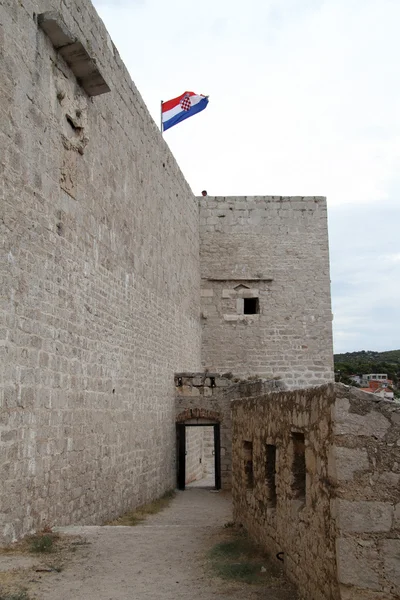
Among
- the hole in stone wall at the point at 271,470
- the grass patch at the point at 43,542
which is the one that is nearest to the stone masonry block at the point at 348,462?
the hole in stone wall at the point at 271,470

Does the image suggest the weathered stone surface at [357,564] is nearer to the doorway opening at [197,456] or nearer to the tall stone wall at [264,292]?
the doorway opening at [197,456]

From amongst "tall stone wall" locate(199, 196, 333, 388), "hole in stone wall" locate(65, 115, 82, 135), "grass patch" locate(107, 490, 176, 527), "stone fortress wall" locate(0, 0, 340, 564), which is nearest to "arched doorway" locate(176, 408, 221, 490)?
"stone fortress wall" locate(0, 0, 340, 564)

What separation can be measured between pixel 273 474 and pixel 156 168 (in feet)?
27.1

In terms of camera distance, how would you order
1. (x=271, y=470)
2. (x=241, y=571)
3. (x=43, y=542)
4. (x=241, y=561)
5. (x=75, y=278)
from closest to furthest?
(x=241, y=571) < (x=241, y=561) < (x=271, y=470) < (x=43, y=542) < (x=75, y=278)

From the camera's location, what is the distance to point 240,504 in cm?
677

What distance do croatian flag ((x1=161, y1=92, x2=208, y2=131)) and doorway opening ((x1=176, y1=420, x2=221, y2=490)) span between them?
790 centimetres

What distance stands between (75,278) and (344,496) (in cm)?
520

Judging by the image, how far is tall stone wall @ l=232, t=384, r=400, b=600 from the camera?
11.0 ft

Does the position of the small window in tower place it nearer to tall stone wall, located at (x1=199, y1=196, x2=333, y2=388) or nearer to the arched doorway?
tall stone wall, located at (x1=199, y1=196, x2=333, y2=388)

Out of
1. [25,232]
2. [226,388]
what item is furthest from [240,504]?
[226,388]

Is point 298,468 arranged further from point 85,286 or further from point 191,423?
point 191,423

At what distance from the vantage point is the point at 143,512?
33.3 ft

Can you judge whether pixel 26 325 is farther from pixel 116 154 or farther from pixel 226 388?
pixel 226 388

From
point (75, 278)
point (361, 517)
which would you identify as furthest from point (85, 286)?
point (361, 517)
